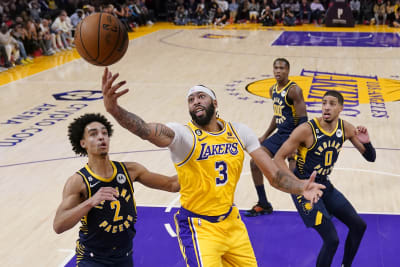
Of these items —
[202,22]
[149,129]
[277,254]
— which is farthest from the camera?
[202,22]

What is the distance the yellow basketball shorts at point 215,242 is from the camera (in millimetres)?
3779

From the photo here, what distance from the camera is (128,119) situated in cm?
349

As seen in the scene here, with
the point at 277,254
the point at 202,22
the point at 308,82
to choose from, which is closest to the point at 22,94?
the point at 308,82

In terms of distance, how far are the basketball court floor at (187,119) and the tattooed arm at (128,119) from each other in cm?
207

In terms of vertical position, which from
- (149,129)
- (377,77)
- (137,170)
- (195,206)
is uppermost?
(149,129)

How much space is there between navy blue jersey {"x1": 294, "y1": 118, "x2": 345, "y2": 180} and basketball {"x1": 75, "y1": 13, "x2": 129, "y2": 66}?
81.1 inches

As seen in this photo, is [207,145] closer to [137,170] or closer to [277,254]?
[137,170]

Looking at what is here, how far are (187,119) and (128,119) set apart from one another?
7.22 m

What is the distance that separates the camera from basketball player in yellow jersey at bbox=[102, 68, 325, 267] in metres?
3.81

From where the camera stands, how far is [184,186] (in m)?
3.96

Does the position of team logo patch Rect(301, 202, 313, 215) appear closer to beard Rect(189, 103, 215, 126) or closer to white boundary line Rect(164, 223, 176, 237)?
beard Rect(189, 103, 215, 126)

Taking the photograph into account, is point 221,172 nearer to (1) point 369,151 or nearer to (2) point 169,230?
(1) point 369,151

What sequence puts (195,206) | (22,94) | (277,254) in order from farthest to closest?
(22,94)
(277,254)
(195,206)

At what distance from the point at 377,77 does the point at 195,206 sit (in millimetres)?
11855
